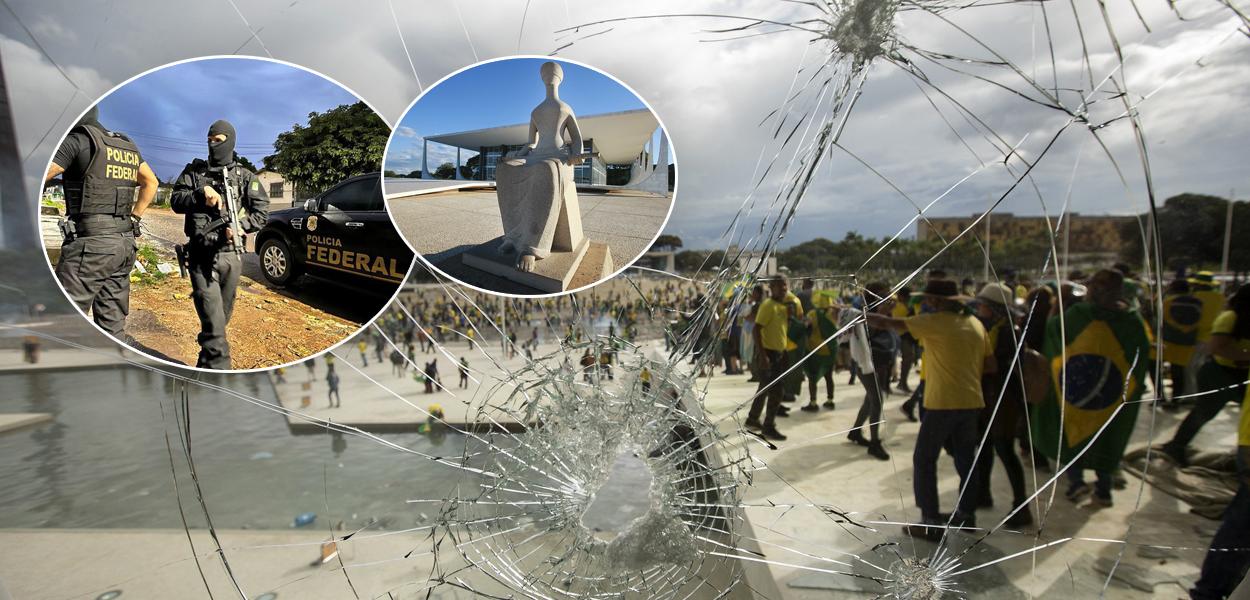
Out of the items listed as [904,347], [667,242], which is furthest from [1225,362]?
[667,242]

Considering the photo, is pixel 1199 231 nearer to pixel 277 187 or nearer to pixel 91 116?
pixel 277 187

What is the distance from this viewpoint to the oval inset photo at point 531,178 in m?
1.55

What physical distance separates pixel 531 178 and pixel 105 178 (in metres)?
1.31

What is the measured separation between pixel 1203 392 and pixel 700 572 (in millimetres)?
1498

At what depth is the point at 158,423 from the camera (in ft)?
8.10

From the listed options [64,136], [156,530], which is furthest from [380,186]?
[156,530]

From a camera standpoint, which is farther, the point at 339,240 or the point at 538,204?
the point at 339,240

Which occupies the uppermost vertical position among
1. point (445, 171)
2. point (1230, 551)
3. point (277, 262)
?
point (445, 171)

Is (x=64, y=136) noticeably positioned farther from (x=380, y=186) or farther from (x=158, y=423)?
(x=158, y=423)

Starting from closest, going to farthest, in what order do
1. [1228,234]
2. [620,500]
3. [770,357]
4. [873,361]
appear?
[1228,234] → [873,361] → [770,357] → [620,500]

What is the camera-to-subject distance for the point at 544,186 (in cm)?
161

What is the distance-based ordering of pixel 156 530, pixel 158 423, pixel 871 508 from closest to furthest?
pixel 871 508 < pixel 156 530 < pixel 158 423

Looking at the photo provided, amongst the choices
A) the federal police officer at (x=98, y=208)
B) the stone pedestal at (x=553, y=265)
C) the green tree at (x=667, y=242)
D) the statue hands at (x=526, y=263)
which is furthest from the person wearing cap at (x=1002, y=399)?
the federal police officer at (x=98, y=208)

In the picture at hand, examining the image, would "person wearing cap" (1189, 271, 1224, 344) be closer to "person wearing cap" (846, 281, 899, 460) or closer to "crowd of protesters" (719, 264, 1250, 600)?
"crowd of protesters" (719, 264, 1250, 600)
